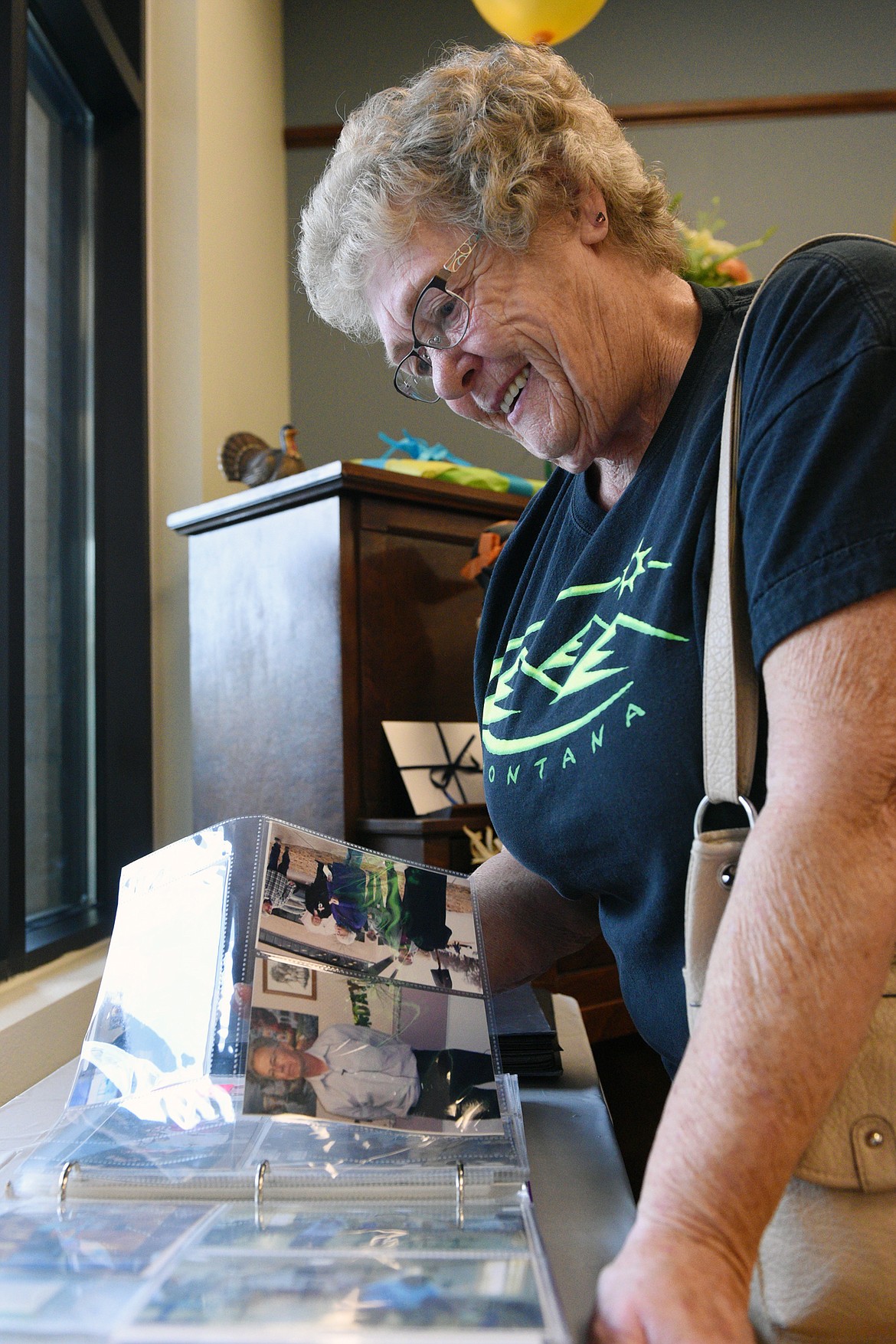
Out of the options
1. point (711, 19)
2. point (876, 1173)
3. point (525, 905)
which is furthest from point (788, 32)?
point (876, 1173)

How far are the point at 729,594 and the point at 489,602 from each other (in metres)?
0.43

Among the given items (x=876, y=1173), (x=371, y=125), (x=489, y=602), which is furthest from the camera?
(x=489, y=602)

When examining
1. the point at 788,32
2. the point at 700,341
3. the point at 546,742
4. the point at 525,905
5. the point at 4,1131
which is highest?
the point at 788,32

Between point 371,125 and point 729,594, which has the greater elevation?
point 371,125

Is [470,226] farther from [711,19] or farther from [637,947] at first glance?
[711,19]

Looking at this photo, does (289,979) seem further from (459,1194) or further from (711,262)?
(711,262)

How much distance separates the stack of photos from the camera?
0.62 meters

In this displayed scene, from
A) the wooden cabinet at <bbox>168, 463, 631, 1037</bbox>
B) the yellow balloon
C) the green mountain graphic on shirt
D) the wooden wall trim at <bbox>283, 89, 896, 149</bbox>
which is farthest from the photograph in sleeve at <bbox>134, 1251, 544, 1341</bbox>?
the wooden wall trim at <bbox>283, 89, 896, 149</bbox>

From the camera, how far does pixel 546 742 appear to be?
85 centimetres

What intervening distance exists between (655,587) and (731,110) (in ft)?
10.4

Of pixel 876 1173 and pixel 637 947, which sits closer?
pixel 876 1173

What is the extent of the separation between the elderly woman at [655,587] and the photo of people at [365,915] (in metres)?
0.11

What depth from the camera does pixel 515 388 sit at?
96 cm

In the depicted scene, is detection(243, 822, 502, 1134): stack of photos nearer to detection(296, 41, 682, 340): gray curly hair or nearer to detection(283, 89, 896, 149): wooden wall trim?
detection(296, 41, 682, 340): gray curly hair
